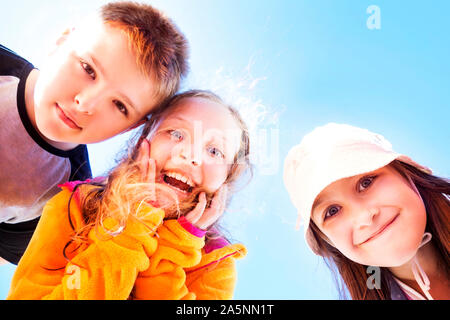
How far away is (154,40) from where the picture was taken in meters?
1.02

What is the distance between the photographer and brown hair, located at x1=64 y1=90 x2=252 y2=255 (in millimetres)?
908

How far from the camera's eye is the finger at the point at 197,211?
3.17 feet

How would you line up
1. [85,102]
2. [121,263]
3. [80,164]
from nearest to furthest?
[121,263]
[85,102]
[80,164]

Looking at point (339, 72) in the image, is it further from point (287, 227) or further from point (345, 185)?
point (287, 227)

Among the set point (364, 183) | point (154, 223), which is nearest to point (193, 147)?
point (154, 223)

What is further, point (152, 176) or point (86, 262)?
point (152, 176)

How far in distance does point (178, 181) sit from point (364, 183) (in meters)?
0.55

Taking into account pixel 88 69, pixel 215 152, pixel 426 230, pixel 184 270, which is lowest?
pixel 184 270

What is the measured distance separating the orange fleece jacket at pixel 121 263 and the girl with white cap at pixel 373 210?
12.0 inches

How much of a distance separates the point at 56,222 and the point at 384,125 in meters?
1.06

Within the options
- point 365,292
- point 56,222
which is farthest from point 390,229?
point 56,222

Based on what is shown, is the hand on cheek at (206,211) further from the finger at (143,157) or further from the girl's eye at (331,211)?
the girl's eye at (331,211)

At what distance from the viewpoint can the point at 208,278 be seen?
3.14 ft

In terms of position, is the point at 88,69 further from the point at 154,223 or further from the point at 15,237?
the point at 15,237
